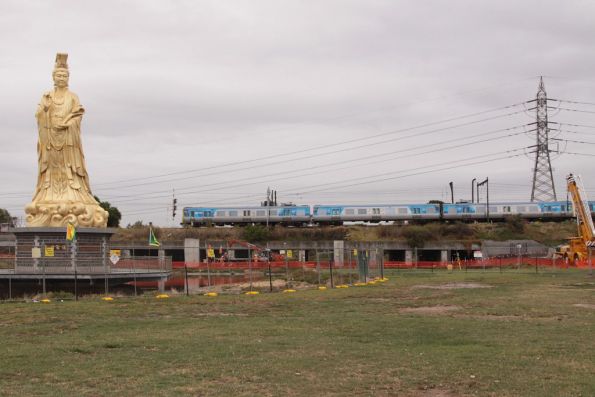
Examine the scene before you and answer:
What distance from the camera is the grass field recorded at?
9203mm

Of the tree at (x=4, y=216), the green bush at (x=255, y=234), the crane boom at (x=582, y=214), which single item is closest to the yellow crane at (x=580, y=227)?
the crane boom at (x=582, y=214)

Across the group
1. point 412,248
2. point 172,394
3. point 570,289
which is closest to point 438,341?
point 172,394

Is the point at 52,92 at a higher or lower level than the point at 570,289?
higher

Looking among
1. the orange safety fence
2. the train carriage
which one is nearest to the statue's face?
the orange safety fence

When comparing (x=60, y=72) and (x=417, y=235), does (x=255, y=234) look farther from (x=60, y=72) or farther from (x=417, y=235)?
(x=60, y=72)

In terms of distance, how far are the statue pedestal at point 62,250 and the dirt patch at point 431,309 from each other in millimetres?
18849

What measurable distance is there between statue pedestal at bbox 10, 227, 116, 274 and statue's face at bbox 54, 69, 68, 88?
8.78m

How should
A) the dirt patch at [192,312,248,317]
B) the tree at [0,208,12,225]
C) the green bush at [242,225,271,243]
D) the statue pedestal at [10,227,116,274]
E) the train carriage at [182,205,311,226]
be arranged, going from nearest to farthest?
the dirt patch at [192,312,248,317] < the statue pedestal at [10,227,116,274] < the green bush at [242,225,271,243] < the train carriage at [182,205,311,226] < the tree at [0,208,12,225]

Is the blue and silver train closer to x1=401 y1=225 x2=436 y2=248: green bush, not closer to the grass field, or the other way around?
x1=401 y1=225 x2=436 y2=248: green bush

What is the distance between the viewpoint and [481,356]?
11.3 meters

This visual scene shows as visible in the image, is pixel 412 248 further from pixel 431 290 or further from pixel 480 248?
pixel 431 290

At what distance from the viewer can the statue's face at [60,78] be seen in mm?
39256

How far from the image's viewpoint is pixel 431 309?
64.4ft

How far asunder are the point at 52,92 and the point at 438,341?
3245 centimetres
